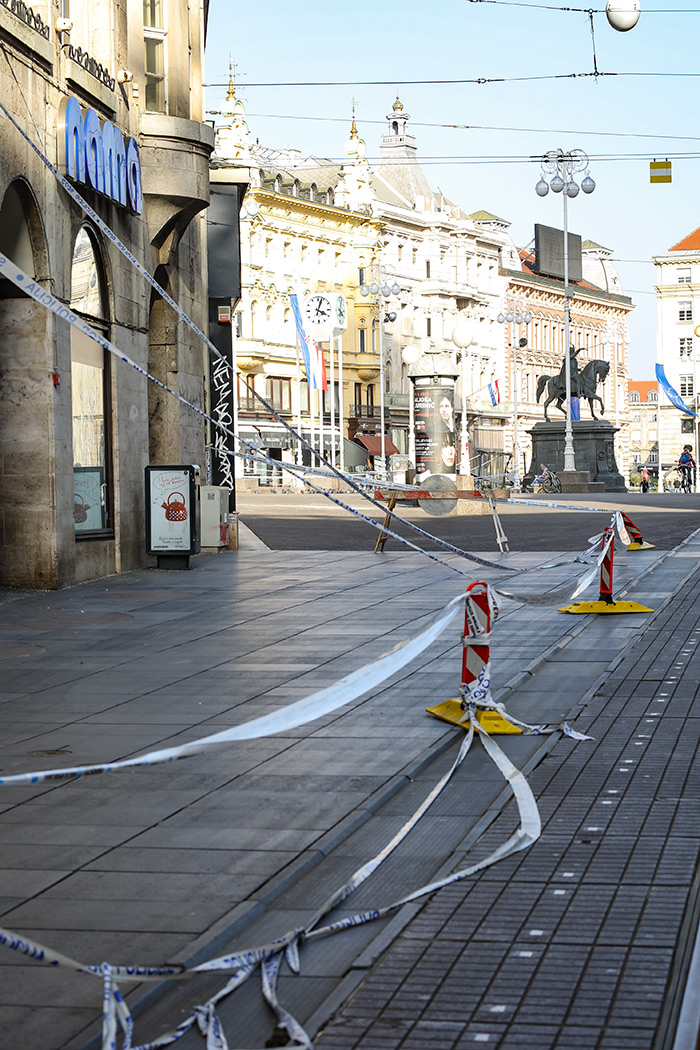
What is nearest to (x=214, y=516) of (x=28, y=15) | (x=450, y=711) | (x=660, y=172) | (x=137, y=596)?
(x=137, y=596)

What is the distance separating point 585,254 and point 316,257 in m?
56.3

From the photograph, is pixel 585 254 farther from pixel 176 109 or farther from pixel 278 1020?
pixel 278 1020

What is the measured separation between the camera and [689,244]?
140 metres

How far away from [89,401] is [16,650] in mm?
7673

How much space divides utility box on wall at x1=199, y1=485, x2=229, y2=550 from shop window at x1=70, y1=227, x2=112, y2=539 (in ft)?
13.4

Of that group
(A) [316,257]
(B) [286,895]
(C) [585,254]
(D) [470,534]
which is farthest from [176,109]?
(C) [585,254]

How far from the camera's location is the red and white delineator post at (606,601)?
48.2 feet

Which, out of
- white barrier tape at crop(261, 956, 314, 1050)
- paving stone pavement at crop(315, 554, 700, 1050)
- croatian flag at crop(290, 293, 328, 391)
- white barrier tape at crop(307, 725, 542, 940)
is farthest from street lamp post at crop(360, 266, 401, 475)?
white barrier tape at crop(261, 956, 314, 1050)

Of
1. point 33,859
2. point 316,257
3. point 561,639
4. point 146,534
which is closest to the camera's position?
point 33,859

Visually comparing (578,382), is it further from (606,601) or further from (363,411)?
(606,601)

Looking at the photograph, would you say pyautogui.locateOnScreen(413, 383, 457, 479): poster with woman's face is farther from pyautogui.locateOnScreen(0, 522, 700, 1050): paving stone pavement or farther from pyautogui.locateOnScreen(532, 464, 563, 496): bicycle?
pyautogui.locateOnScreen(0, 522, 700, 1050): paving stone pavement

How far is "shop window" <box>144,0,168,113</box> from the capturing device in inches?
876

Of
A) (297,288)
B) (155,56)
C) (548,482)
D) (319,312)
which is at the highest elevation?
(297,288)

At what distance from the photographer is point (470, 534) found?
94.5 feet
